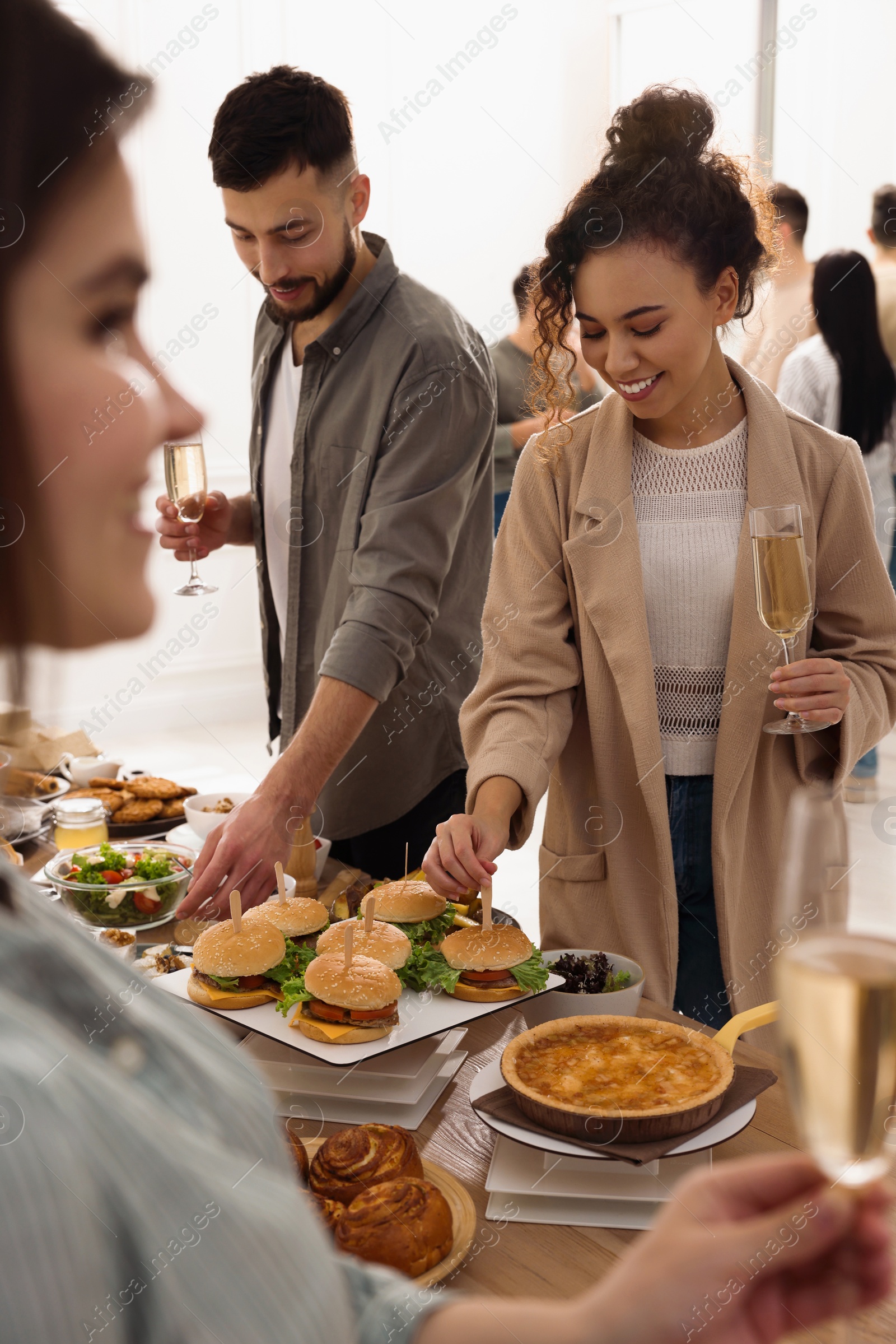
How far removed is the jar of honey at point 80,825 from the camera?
2139 mm

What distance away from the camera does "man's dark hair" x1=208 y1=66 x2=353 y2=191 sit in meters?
1.99

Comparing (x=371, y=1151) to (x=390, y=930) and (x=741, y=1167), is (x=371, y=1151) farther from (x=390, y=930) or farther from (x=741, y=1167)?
(x=741, y=1167)

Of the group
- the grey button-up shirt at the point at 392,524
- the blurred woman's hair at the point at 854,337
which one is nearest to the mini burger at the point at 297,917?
the grey button-up shirt at the point at 392,524

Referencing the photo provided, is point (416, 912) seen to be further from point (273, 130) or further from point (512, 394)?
point (512, 394)

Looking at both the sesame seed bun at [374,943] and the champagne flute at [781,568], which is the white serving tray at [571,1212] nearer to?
the sesame seed bun at [374,943]

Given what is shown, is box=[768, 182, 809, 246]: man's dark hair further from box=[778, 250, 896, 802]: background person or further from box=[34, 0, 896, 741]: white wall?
box=[34, 0, 896, 741]: white wall

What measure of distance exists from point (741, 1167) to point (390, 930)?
88 centimetres

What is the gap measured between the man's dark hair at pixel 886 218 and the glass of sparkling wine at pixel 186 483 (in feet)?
12.4

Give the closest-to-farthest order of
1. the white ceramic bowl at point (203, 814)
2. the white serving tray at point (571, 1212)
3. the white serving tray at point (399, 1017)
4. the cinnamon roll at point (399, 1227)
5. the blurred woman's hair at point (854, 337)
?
the cinnamon roll at point (399, 1227) < the white serving tray at point (571, 1212) < the white serving tray at point (399, 1017) < the white ceramic bowl at point (203, 814) < the blurred woman's hair at point (854, 337)

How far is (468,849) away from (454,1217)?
0.57 metres

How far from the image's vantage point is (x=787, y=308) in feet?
17.2

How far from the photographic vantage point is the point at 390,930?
4.69 feet

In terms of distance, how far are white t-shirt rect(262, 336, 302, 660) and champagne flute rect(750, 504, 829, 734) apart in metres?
1.08

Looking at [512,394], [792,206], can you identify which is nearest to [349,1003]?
[512,394]
